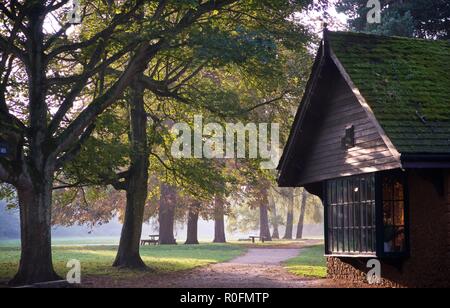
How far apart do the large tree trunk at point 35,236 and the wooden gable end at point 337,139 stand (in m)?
8.02

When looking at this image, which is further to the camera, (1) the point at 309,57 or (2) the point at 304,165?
(1) the point at 309,57

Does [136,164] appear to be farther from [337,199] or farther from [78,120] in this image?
[337,199]

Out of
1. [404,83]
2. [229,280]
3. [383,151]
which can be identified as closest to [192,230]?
[229,280]

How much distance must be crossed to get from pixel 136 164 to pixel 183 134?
282cm

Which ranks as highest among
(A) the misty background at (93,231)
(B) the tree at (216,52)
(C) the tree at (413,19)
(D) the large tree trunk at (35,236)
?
(C) the tree at (413,19)

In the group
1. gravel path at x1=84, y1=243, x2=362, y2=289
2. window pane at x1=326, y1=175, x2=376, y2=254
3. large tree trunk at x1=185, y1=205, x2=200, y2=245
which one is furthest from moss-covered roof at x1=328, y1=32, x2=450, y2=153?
large tree trunk at x1=185, y1=205, x2=200, y2=245

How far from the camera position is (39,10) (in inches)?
747

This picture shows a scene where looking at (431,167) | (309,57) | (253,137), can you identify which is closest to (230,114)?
(253,137)

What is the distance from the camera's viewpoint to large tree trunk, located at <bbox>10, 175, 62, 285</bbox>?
1809cm

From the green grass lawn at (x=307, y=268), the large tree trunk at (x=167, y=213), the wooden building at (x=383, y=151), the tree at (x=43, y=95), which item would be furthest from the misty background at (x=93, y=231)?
the wooden building at (x=383, y=151)

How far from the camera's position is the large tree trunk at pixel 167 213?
47656 millimetres

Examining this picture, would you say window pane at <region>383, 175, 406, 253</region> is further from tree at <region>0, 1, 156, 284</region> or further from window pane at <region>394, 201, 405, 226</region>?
tree at <region>0, 1, 156, 284</region>

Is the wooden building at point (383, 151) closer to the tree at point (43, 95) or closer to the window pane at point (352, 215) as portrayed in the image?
the window pane at point (352, 215)

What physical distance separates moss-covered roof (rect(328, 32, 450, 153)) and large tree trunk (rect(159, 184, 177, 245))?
29.8 m
